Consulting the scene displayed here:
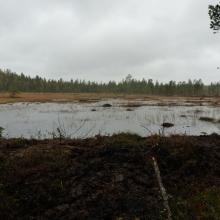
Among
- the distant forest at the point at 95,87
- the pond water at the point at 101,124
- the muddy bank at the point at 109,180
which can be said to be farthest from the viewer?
the distant forest at the point at 95,87

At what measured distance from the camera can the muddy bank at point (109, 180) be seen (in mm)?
7949

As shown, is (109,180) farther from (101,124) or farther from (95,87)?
(95,87)

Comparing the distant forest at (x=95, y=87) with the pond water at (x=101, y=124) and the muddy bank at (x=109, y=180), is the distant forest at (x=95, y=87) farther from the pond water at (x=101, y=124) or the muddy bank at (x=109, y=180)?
the muddy bank at (x=109, y=180)

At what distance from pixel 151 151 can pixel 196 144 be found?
1.57 m

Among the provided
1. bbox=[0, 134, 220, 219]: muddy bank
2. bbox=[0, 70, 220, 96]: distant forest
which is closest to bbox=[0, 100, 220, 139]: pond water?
bbox=[0, 134, 220, 219]: muddy bank

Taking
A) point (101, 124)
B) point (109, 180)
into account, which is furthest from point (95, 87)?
point (109, 180)

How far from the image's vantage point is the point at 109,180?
905cm

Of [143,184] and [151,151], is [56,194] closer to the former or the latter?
[143,184]

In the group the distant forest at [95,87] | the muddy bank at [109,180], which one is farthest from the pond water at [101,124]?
the distant forest at [95,87]

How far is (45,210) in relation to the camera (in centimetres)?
812

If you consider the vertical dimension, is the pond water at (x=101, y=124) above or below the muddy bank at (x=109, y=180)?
below

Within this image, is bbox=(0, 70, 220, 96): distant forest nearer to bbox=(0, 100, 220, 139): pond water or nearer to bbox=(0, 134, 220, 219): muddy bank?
bbox=(0, 100, 220, 139): pond water

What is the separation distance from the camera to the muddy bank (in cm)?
795

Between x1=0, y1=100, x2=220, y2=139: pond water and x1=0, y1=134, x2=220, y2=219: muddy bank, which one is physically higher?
x1=0, y1=134, x2=220, y2=219: muddy bank
